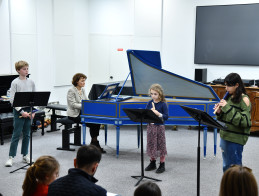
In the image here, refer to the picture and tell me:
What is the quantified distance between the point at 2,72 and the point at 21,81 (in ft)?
8.66

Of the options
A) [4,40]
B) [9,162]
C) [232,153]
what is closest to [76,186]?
[232,153]

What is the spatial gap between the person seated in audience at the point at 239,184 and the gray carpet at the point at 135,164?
2723 mm

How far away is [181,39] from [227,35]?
4.03ft

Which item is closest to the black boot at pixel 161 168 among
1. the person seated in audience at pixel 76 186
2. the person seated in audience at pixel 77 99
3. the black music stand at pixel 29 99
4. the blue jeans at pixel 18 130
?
the person seated in audience at pixel 77 99

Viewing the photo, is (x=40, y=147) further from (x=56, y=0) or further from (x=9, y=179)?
(x=56, y=0)

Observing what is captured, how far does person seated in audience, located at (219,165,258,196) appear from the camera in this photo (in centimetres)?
219

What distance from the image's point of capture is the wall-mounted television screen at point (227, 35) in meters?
8.56

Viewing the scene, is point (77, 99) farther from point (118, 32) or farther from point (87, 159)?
point (118, 32)

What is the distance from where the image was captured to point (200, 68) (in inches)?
366

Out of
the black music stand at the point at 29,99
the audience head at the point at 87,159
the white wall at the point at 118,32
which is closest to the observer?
the audience head at the point at 87,159

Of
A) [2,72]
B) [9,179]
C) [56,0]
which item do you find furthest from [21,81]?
[56,0]

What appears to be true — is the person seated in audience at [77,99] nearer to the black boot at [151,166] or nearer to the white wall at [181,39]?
the black boot at [151,166]

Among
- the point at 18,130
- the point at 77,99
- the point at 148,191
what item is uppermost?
the point at 77,99

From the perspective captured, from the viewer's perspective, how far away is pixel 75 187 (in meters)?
2.59
